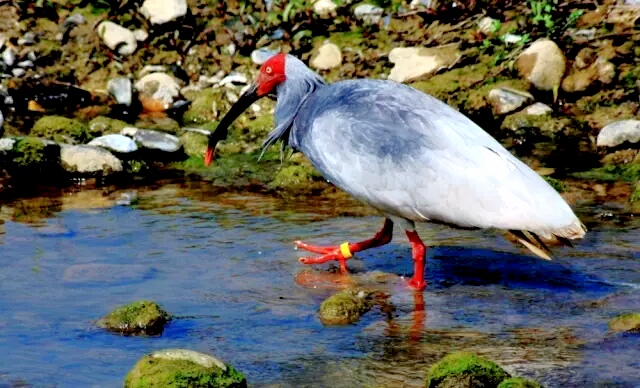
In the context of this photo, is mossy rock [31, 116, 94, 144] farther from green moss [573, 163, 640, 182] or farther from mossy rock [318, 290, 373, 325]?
mossy rock [318, 290, 373, 325]

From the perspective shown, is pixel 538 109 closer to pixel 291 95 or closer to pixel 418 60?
pixel 418 60

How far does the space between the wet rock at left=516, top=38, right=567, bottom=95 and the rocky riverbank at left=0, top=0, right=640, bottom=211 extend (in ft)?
0.04

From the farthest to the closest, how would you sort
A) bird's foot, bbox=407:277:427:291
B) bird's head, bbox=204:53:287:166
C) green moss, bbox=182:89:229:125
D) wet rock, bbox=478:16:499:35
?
green moss, bbox=182:89:229:125 < wet rock, bbox=478:16:499:35 < bird's head, bbox=204:53:287:166 < bird's foot, bbox=407:277:427:291

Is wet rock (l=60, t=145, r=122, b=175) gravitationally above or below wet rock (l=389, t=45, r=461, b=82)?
below

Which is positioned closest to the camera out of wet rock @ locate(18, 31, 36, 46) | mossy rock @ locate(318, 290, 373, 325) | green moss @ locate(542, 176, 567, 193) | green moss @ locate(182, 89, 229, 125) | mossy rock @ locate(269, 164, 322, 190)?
mossy rock @ locate(318, 290, 373, 325)

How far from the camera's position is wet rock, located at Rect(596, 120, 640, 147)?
30.2ft

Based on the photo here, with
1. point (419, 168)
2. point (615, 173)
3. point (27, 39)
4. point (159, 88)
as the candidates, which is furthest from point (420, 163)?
point (27, 39)

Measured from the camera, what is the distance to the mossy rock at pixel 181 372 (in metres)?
4.78

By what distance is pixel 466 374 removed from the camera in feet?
15.9

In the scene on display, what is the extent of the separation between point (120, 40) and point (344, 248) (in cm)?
522

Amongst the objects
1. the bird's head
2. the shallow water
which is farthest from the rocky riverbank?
the bird's head

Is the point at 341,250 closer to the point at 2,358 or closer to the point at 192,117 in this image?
the point at 2,358

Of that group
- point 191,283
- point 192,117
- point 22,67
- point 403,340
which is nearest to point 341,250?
point 191,283

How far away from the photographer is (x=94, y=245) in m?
7.65
